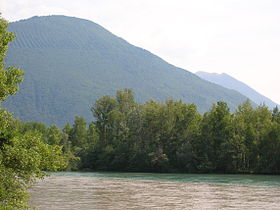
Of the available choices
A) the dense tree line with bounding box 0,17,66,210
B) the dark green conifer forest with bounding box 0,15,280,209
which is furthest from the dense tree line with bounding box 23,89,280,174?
the dense tree line with bounding box 0,17,66,210

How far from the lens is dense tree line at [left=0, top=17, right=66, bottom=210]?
14.1 metres

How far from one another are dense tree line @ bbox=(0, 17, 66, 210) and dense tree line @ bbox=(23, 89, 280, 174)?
68290 millimetres

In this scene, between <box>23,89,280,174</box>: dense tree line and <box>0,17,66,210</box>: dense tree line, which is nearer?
<box>0,17,66,210</box>: dense tree line

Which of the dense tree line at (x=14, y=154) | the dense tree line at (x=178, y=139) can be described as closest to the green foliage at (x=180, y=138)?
the dense tree line at (x=178, y=139)

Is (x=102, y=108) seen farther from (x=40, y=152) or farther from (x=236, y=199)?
→ (x=40, y=152)

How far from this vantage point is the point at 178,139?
300 feet

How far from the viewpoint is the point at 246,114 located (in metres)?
89.5

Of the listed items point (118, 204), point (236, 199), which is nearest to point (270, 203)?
point (236, 199)

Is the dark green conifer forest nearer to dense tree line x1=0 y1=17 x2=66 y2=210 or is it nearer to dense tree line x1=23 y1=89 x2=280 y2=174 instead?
dense tree line x1=23 y1=89 x2=280 y2=174

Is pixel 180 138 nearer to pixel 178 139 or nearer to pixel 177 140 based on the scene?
pixel 178 139

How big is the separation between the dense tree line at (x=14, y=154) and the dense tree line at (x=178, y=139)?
2689 inches

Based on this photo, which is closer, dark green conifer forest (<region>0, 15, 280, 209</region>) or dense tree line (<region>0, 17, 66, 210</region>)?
dense tree line (<region>0, 17, 66, 210</region>)

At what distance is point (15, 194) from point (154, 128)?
79626 mm

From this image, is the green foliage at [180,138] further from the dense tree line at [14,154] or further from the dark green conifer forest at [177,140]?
the dense tree line at [14,154]
